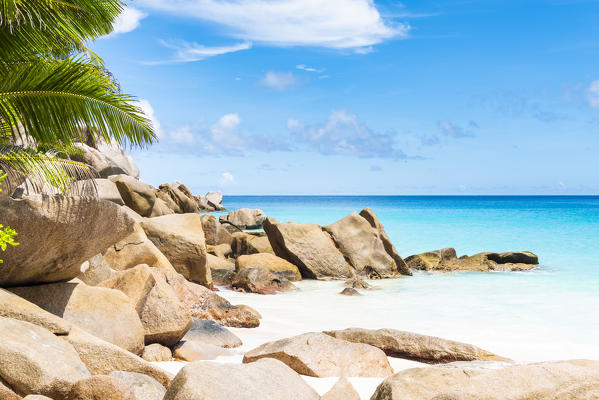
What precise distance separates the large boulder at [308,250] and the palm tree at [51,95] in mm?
9818

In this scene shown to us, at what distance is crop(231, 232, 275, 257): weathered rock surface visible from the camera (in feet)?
64.1

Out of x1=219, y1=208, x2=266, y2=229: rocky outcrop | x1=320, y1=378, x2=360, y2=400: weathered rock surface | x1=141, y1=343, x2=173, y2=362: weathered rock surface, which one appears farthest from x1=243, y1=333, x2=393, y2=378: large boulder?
x1=219, y1=208, x2=266, y2=229: rocky outcrop

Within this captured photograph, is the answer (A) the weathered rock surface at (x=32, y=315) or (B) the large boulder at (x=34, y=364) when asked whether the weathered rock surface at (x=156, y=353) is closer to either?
(A) the weathered rock surface at (x=32, y=315)

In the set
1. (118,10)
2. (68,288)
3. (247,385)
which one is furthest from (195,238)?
(247,385)

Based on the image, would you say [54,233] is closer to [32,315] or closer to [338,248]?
[32,315]

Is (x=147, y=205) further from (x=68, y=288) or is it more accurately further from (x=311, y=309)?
(x=68, y=288)

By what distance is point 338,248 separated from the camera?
18422 millimetres

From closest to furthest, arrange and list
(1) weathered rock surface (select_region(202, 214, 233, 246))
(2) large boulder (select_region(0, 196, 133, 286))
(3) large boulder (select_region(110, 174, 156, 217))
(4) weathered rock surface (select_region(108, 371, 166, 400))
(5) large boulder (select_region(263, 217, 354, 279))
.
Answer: (4) weathered rock surface (select_region(108, 371, 166, 400)) → (2) large boulder (select_region(0, 196, 133, 286)) → (5) large boulder (select_region(263, 217, 354, 279)) → (3) large boulder (select_region(110, 174, 156, 217)) → (1) weathered rock surface (select_region(202, 214, 233, 246))

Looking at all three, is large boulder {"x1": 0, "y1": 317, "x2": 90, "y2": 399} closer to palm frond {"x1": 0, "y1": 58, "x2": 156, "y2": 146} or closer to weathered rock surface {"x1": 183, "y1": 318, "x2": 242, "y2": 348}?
weathered rock surface {"x1": 183, "y1": 318, "x2": 242, "y2": 348}

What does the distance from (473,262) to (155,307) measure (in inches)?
653

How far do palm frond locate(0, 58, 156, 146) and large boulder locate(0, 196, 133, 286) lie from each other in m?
2.17

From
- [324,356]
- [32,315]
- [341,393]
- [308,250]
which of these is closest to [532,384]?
[341,393]

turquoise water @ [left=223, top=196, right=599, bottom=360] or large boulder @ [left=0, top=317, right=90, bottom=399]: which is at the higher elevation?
large boulder @ [left=0, top=317, right=90, bottom=399]

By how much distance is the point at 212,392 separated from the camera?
3.88 metres
